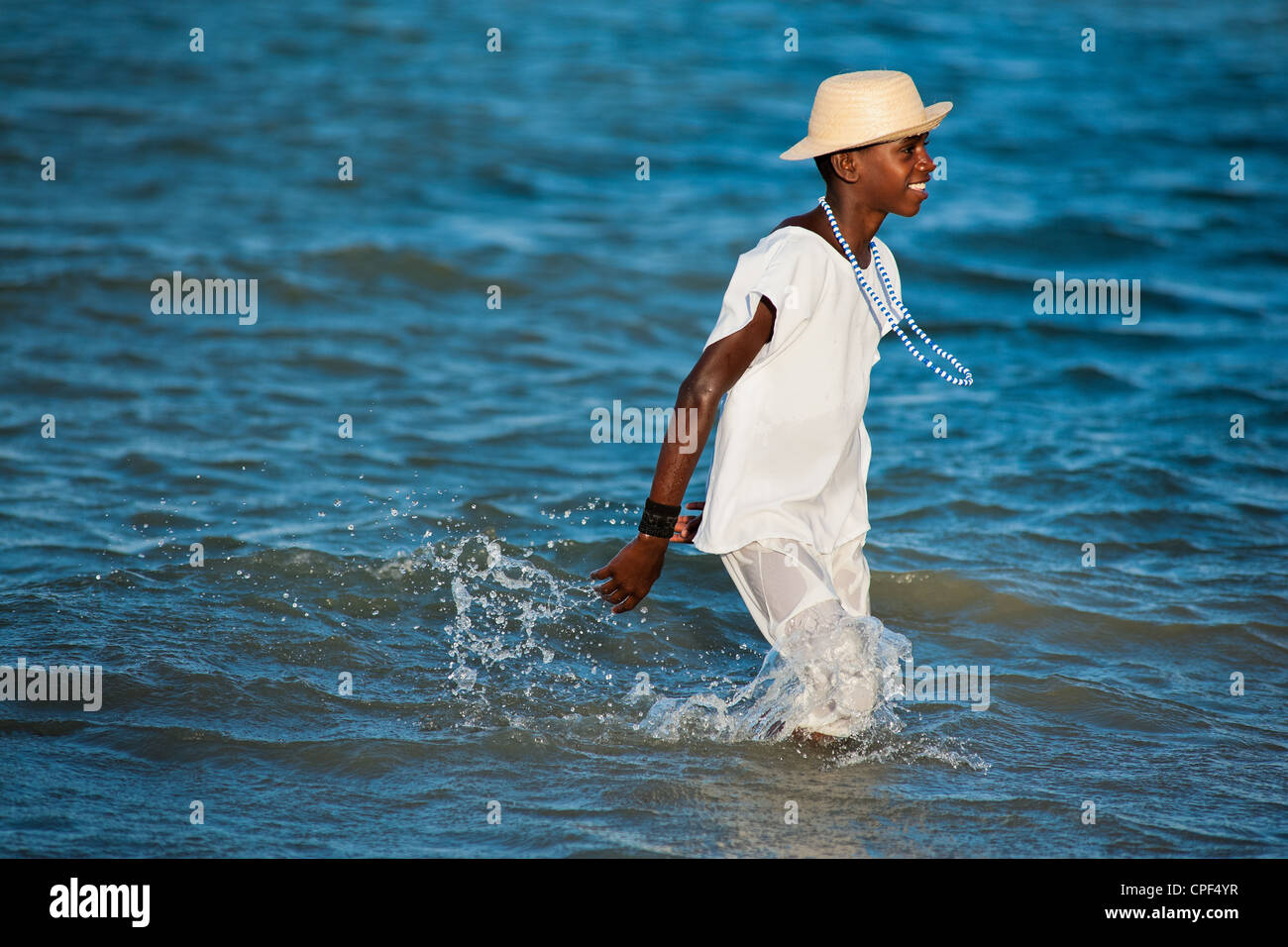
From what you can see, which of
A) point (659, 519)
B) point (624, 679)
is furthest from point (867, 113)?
point (624, 679)

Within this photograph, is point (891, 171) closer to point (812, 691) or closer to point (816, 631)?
point (816, 631)


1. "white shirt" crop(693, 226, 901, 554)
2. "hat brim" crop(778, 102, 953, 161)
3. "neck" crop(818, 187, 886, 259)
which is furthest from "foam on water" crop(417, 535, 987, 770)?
"hat brim" crop(778, 102, 953, 161)

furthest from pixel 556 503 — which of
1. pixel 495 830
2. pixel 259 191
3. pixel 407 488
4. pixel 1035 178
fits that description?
pixel 1035 178

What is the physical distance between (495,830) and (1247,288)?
347 inches

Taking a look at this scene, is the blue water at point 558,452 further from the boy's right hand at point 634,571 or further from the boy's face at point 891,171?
the boy's face at point 891,171

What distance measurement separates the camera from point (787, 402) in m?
3.94

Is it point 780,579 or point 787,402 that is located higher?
point 787,402

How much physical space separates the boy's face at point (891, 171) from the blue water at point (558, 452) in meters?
1.66

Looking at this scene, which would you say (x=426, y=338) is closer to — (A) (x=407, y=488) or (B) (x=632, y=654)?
(A) (x=407, y=488)

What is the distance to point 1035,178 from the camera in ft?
43.1

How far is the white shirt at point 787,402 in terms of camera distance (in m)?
3.83

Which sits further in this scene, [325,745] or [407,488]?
[407,488]

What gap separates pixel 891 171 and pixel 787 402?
2.41 feet

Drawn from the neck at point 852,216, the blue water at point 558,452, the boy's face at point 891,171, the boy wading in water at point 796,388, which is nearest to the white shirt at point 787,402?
the boy wading in water at point 796,388
